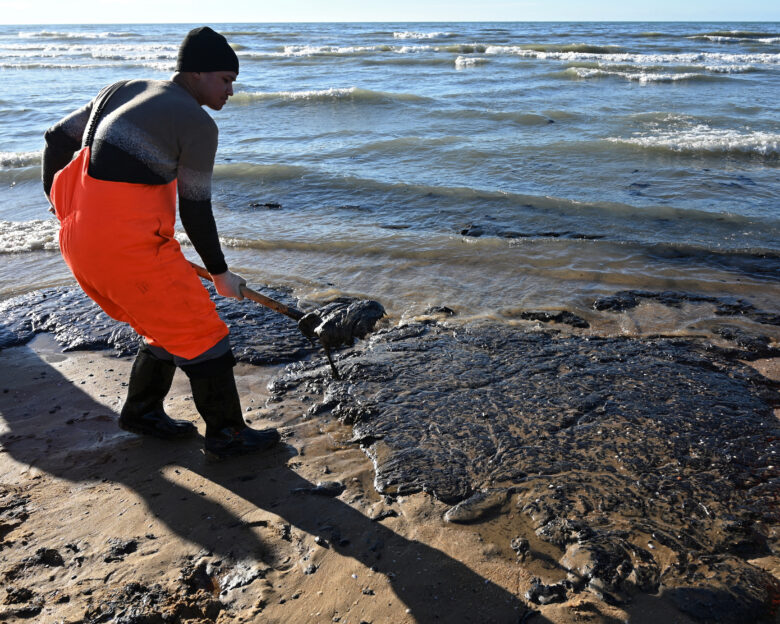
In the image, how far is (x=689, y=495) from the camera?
2697 millimetres

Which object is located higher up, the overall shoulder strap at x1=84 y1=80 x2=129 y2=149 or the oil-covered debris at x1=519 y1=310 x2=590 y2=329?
the overall shoulder strap at x1=84 y1=80 x2=129 y2=149

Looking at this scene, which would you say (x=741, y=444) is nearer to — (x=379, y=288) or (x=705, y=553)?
(x=705, y=553)

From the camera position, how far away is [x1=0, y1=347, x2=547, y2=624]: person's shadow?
223 cm

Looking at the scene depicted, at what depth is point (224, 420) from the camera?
3018 millimetres

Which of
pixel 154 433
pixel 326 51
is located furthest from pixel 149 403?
pixel 326 51

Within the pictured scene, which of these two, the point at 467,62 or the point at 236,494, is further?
the point at 467,62

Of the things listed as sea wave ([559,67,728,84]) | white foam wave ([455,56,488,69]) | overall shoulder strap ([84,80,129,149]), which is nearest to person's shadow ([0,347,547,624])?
overall shoulder strap ([84,80,129,149])

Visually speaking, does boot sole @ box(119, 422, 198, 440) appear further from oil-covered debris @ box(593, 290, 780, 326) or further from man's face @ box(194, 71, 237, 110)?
oil-covered debris @ box(593, 290, 780, 326)

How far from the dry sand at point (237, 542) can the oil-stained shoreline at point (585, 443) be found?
11cm

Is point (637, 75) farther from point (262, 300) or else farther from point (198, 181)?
point (198, 181)

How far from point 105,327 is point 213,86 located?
256 centimetres

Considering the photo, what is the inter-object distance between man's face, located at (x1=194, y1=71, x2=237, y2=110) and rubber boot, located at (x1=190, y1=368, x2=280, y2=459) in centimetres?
122

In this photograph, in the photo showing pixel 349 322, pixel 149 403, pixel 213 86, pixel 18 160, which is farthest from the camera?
pixel 18 160

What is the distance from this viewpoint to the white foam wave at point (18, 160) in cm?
989
